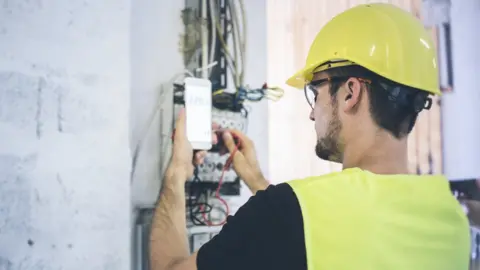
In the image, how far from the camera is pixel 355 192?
0.87 meters

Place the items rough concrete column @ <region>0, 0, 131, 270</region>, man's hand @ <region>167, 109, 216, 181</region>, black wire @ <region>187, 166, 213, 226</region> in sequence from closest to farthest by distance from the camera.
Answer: rough concrete column @ <region>0, 0, 131, 270</region>
man's hand @ <region>167, 109, 216, 181</region>
black wire @ <region>187, 166, 213, 226</region>

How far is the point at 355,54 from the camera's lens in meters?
1.07

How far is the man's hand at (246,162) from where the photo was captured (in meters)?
1.46

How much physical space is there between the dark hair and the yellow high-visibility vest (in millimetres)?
134

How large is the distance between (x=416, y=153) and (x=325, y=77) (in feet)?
3.30

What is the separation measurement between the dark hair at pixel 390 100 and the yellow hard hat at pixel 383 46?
0.01m

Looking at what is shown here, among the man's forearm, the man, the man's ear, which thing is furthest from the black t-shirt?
the man's ear

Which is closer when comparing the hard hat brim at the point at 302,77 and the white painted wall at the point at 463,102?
the hard hat brim at the point at 302,77

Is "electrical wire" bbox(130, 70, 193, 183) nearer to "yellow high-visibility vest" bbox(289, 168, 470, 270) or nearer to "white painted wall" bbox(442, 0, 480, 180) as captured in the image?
"yellow high-visibility vest" bbox(289, 168, 470, 270)

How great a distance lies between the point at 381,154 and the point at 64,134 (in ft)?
2.19

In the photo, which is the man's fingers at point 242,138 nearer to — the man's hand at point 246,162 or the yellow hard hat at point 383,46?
the man's hand at point 246,162

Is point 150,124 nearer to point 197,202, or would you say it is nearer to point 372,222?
point 197,202

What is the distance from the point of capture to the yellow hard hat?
105 centimetres

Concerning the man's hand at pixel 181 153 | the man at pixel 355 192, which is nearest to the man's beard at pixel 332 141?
the man at pixel 355 192
